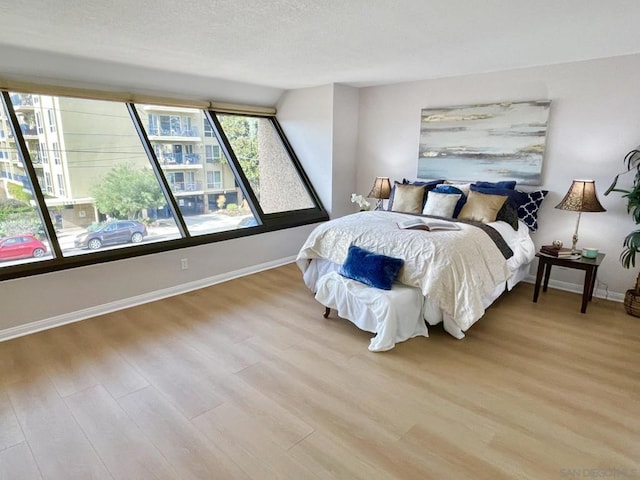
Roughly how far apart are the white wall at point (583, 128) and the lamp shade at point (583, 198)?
13.2 inches

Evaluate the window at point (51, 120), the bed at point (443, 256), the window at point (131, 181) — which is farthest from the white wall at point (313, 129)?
the window at point (51, 120)

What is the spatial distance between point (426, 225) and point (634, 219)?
1.92 m

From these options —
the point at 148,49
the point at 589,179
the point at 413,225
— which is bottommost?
the point at 413,225

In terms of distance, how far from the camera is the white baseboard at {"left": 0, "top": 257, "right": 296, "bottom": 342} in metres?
3.02

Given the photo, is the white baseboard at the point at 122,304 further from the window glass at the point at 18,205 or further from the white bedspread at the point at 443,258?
the white bedspread at the point at 443,258

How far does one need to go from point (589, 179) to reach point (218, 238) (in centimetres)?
393

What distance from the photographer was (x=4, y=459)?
1.80m

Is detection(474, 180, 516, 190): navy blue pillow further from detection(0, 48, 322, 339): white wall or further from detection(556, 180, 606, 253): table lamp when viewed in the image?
detection(0, 48, 322, 339): white wall

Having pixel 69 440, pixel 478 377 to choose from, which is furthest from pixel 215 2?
pixel 478 377

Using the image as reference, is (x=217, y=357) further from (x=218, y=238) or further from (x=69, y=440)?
(x=218, y=238)

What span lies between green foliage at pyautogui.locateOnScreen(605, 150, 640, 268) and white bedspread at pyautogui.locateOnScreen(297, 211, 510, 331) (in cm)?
112

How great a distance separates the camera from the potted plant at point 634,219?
3.19 metres

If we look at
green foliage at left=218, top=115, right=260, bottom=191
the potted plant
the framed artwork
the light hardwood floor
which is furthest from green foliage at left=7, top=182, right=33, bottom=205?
the potted plant

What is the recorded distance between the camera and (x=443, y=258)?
282 centimetres
